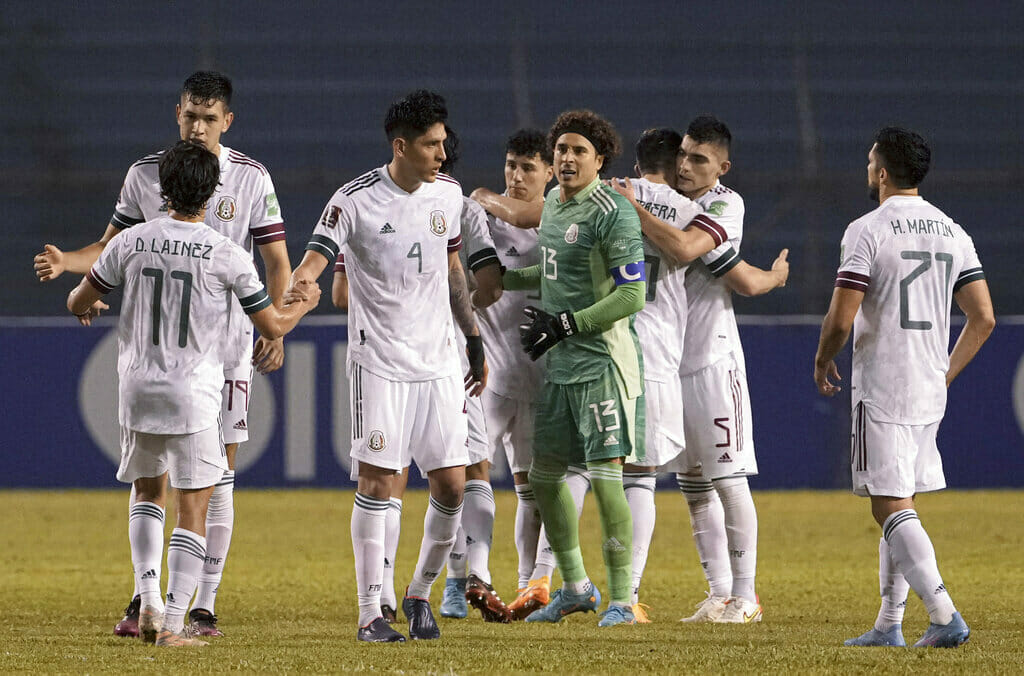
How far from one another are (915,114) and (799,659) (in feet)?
47.0

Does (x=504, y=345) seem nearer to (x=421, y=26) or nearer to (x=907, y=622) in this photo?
(x=907, y=622)

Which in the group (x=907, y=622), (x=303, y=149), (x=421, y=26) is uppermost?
(x=421, y=26)

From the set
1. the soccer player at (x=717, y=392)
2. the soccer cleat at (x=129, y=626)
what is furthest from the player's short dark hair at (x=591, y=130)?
the soccer cleat at (x=129, y=626)

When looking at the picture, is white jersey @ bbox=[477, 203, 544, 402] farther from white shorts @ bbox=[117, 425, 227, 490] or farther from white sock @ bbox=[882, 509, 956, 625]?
white sock @ bbox=[882, 509, 956, 625]

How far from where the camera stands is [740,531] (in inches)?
272

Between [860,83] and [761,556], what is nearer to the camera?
[761,556]

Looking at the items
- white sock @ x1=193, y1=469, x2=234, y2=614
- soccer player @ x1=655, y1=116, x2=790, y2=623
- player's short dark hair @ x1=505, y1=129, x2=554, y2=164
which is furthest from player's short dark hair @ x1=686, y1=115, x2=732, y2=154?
white sock @ x1=193, y1=469, x2=234, y2=614

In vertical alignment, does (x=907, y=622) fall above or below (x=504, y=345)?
below

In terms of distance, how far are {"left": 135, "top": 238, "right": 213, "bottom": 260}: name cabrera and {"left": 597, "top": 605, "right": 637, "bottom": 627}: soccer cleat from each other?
2.21 meters

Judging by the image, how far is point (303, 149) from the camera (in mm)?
18406

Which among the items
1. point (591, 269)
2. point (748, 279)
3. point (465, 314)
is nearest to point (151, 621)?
point (465, 314)

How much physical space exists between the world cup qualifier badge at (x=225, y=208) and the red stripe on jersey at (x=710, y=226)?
202cm

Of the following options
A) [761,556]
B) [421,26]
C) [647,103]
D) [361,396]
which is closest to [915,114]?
[647,103]

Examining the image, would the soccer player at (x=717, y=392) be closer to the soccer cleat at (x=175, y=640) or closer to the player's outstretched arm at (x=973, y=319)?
the player's outstretched arm at (x=973, y=319)
